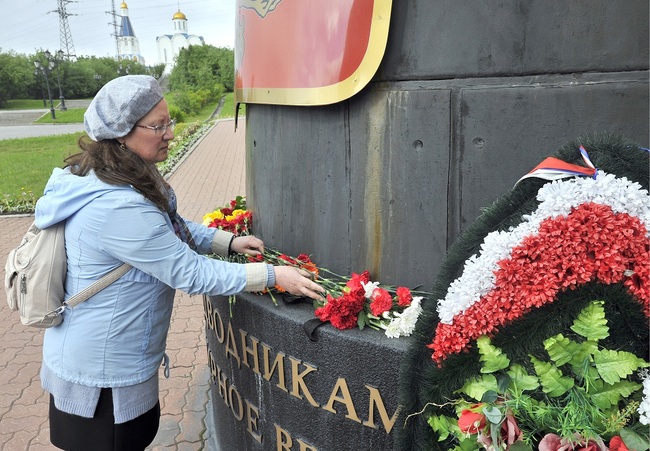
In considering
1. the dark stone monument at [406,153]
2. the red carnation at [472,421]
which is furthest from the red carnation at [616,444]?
the dark stone monument at [406,153]

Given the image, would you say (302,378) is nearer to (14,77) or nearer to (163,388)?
(163,388)

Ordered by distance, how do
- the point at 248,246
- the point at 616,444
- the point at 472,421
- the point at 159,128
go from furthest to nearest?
the point at 248,246, the point at 159,128, the point at 472,421, the point at 616,444

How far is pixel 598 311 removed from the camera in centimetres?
125

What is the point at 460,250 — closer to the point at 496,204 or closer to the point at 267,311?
the point at 496,204

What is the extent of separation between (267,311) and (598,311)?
1.18 metres

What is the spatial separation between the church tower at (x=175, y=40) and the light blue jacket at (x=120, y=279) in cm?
8642

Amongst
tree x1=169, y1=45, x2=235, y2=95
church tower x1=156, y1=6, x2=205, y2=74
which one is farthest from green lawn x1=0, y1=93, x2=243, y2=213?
church tower x1=156, y1=6, x2=205, y2=74

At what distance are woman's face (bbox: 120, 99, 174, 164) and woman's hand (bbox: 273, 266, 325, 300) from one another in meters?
0.57

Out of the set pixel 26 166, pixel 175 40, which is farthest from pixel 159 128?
pixel 175 40

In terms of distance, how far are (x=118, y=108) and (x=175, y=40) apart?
90.6 metres

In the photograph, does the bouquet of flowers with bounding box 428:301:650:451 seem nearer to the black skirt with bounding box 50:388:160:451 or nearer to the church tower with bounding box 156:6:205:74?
the black skirt with bounding box 50:388:160:451

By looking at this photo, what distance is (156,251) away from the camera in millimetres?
1782

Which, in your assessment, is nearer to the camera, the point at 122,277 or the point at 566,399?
the point at 566,399

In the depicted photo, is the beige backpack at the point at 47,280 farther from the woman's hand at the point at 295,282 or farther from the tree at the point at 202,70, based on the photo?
the tree at the point at 202,70
